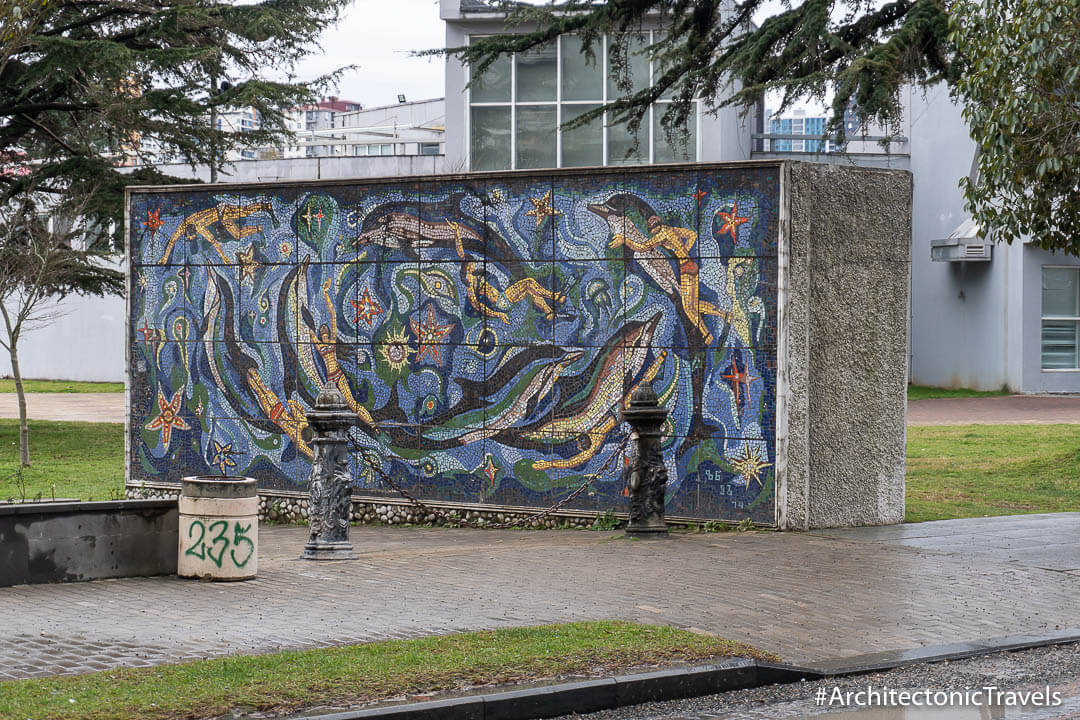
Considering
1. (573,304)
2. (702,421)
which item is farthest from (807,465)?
(573,304)

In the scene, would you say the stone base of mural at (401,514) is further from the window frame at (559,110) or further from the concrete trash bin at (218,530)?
the window frame at (559,110)

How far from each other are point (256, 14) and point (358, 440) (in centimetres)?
1485

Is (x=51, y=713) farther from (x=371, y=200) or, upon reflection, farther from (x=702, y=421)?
(x=371, y=200)

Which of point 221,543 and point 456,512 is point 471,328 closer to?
point 456,512

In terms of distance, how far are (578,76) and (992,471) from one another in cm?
2135

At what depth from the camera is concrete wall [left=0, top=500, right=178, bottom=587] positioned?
31.0ft

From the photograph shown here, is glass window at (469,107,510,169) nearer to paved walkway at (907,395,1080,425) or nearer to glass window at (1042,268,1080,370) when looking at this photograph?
paved walkway at (907,395,1080,425)

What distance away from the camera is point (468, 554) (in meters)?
11.2

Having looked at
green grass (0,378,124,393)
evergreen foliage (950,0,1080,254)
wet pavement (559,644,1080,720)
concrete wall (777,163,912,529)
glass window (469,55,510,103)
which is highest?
glass window (469,55,510,103)

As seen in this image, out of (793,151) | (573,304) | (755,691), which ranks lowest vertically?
(755,691)

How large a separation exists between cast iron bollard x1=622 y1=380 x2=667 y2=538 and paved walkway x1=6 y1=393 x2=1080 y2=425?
54.1 feet

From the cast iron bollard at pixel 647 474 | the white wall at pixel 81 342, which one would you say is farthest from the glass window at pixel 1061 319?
the white wall at pixel 81 342

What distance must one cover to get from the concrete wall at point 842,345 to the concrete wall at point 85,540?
552cm

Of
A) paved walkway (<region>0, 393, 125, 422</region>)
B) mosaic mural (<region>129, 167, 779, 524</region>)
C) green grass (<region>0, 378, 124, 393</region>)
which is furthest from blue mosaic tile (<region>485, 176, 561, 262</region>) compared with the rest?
green grass (<region>0, 378, 124, 393</region>)
